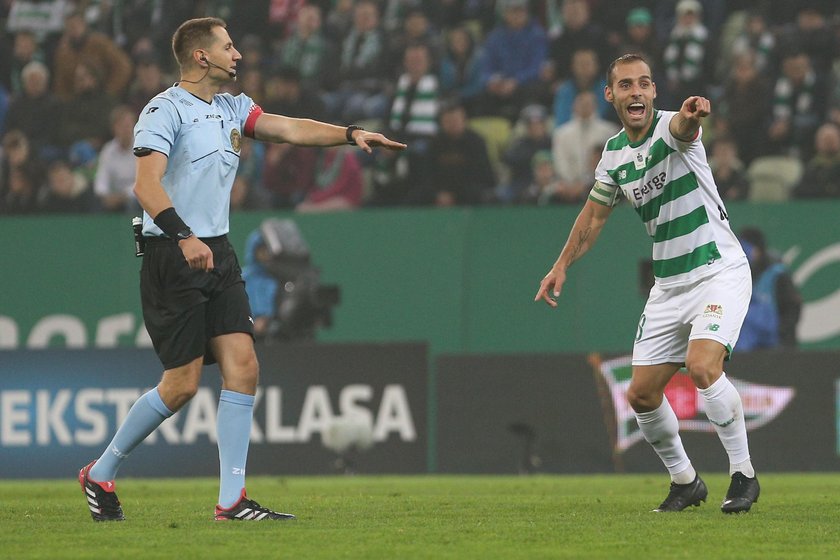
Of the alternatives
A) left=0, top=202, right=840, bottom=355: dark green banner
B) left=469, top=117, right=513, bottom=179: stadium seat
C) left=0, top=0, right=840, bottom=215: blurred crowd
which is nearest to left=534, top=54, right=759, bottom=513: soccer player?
left=0, top=202, right=840, bottom=355: dark green banner

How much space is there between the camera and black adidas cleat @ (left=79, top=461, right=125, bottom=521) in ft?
23.9

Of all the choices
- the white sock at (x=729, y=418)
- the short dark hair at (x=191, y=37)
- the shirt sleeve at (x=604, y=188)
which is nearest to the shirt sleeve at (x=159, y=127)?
the short dark hair at (x=191, y=37)

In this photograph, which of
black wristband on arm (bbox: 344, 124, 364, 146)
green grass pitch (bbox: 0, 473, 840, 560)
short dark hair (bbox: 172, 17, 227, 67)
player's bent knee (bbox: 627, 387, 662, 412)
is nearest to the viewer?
green grass pitch (bbox: 0, 473, 840, 560)

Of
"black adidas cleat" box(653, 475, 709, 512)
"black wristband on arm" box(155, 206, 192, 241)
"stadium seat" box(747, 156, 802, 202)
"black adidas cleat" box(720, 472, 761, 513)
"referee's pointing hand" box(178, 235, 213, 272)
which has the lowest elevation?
"black adidas cleat" box(653, 475, 709, 512)

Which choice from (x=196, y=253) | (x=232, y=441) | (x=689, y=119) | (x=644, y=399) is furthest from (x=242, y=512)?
(x=689, y=119)

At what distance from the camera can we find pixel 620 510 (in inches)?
316

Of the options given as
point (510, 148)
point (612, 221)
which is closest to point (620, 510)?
point (612, 221)

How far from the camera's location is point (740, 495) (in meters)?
7.59

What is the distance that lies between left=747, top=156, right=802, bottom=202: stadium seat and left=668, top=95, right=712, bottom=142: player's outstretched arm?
26.7 ft

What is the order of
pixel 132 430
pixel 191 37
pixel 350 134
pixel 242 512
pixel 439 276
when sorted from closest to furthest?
pixel 242 512 → pixel 132 430 → pixel 191 37 → pixel 350 134 → pixel 439 276

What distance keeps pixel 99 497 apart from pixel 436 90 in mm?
10599

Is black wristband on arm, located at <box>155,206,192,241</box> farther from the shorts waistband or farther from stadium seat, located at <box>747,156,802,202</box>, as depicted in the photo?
stadium seat, located at <box>747,156,802,202</box>

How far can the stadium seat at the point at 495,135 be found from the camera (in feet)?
54.4

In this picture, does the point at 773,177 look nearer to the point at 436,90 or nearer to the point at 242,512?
the point at 436,90
